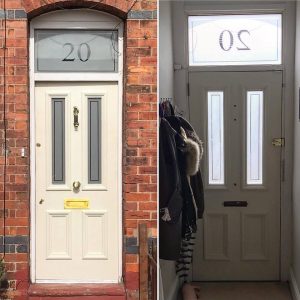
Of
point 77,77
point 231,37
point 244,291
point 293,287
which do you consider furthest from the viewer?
point 231,37

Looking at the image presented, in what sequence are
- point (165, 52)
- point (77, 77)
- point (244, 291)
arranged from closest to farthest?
point (77, 77), point (165, 52), point (244, 291)

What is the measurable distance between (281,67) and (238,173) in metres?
1.16

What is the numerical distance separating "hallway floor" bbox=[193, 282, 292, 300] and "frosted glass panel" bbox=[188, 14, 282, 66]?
88.8 inches

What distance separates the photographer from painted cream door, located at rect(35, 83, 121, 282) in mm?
3939

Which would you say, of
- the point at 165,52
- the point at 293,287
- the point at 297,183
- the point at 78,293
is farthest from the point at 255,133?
the point at 78,293

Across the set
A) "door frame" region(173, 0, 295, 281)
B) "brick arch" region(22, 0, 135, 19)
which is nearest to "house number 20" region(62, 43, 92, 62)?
"brick arch" region(22, 0, 135, 19)

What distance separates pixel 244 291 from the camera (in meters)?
5.06

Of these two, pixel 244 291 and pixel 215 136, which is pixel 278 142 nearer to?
pixel 215 136

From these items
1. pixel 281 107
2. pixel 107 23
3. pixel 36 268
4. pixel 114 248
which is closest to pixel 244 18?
pixel 281 107

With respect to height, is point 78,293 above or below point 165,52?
below

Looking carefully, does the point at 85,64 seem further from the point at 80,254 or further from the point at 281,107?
the point at 281,107

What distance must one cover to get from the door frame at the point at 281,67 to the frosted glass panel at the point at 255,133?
0.22 meters

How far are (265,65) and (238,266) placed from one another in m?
2.08

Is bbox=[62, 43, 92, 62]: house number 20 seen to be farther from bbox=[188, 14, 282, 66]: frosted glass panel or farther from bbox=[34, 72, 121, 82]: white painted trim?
bbox=[188, 14, 282, 66]: frosted glass panel
